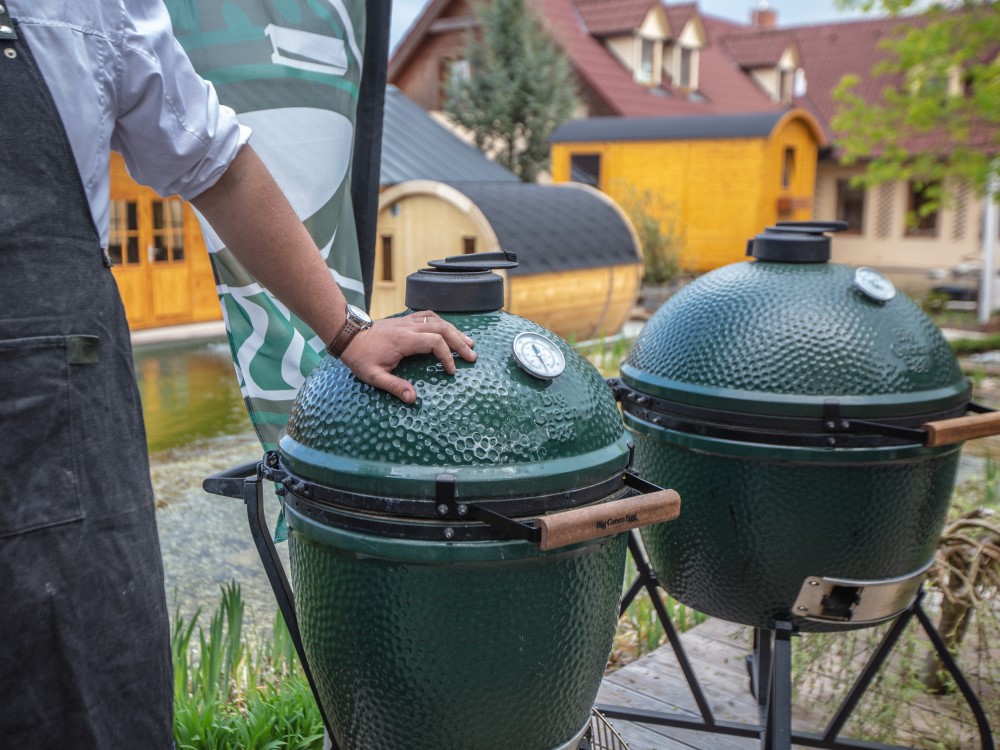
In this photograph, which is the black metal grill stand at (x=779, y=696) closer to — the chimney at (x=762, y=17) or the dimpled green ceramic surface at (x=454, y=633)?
the dimpled green ceramic surface at (x=454, y=633)

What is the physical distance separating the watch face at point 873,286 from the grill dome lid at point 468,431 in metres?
0.91

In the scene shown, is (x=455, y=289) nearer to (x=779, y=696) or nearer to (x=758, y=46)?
(x=779, y=696)

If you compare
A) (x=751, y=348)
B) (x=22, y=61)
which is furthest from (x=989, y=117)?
(x=22, y=61)

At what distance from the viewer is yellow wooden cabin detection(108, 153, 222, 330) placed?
12055mm

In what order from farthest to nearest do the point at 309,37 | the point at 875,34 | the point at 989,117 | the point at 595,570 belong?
the point at 875,34, the point at 989,117, the point at 309,37, the point at 595,570

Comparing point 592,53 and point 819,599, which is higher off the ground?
point 592,53

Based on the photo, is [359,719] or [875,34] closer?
[359,719]

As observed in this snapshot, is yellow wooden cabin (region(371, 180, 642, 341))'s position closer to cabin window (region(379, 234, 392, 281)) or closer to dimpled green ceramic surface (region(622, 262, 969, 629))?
cabin window (region(379, 234, 392, 281))

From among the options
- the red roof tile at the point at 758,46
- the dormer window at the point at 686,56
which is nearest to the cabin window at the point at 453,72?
the dormer window at the point at 686,56

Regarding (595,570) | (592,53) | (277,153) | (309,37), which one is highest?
(592,53)

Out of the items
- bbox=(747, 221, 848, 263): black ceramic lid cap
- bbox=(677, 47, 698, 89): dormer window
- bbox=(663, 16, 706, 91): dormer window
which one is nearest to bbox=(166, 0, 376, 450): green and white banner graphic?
bbox=(747, 221, 848, 263): black ceramic lid cap

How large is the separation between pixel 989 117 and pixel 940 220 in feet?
46.8

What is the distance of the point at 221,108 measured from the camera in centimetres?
171

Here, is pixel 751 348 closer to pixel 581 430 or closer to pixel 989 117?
pixel 581 430
